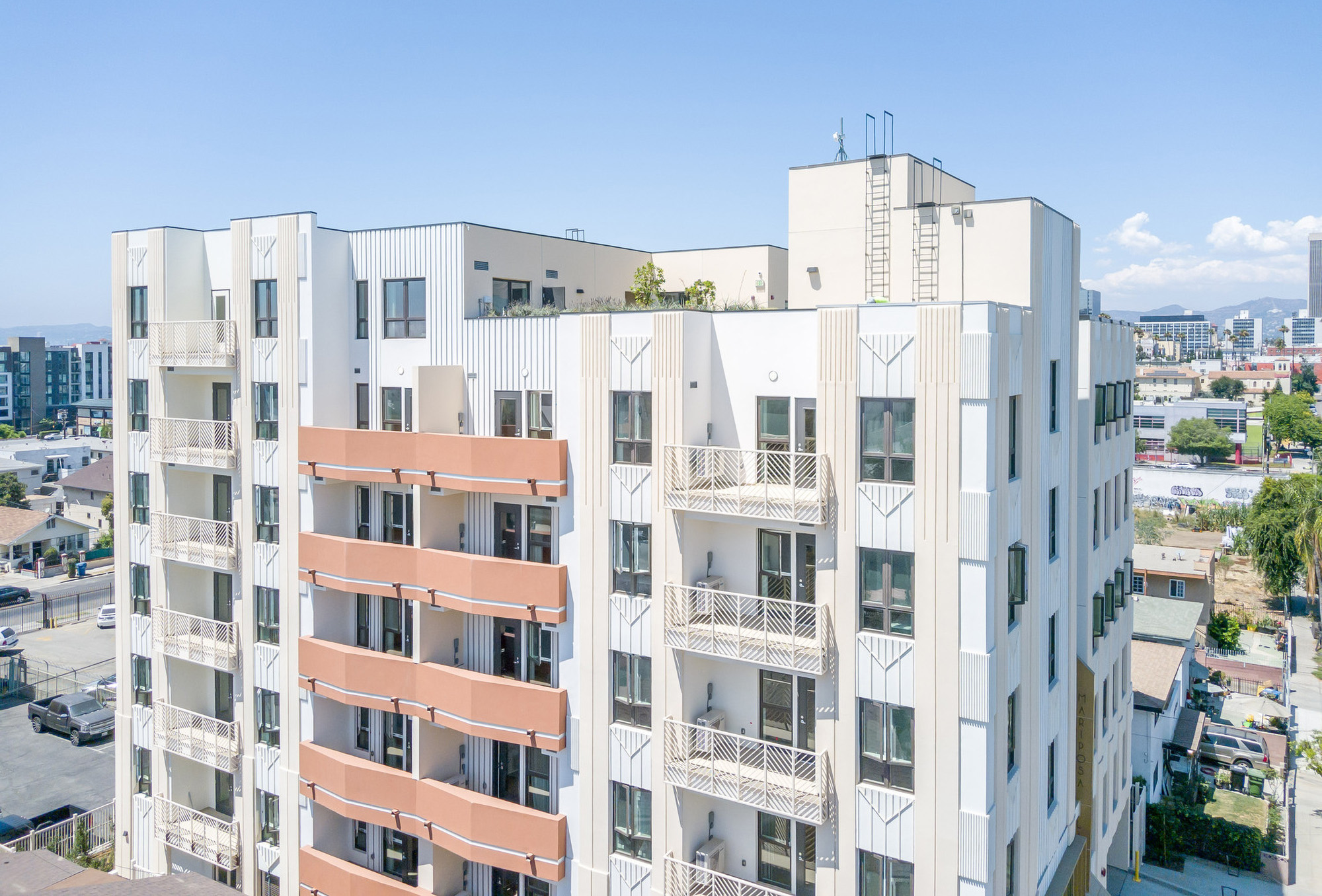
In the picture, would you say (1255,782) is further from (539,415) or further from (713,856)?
(539,415)

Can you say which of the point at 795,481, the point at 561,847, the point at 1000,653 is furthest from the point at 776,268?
the point at 561,847

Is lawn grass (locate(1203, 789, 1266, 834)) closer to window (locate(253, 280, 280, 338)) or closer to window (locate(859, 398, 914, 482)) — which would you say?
window (locate(859, 398, 914, 482))

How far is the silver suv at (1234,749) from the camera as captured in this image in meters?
49.2

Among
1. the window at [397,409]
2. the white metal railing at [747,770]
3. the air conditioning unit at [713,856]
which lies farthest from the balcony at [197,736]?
the air conditioning unit at [713,856]

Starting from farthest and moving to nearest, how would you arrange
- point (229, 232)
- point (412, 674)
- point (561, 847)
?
1. point (229, 232)
2. point (412, 674)
3. point (561, 847)

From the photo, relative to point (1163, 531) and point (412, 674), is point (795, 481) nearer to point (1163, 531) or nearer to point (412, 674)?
point (412, 674)

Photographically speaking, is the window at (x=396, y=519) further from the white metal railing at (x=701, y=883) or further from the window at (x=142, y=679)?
the window at (x=142, y=679)

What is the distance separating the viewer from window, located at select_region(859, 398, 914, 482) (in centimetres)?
1867

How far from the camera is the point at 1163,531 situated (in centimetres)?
9569

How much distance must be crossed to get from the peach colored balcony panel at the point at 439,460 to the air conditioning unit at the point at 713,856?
29.2ft

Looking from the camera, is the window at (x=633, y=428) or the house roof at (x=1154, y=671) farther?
the house roof at (x=1154, y=671)

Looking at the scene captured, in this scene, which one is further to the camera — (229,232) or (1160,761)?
(1160,761)

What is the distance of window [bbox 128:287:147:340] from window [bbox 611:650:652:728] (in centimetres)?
1942

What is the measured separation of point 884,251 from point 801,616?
10.1 metres
